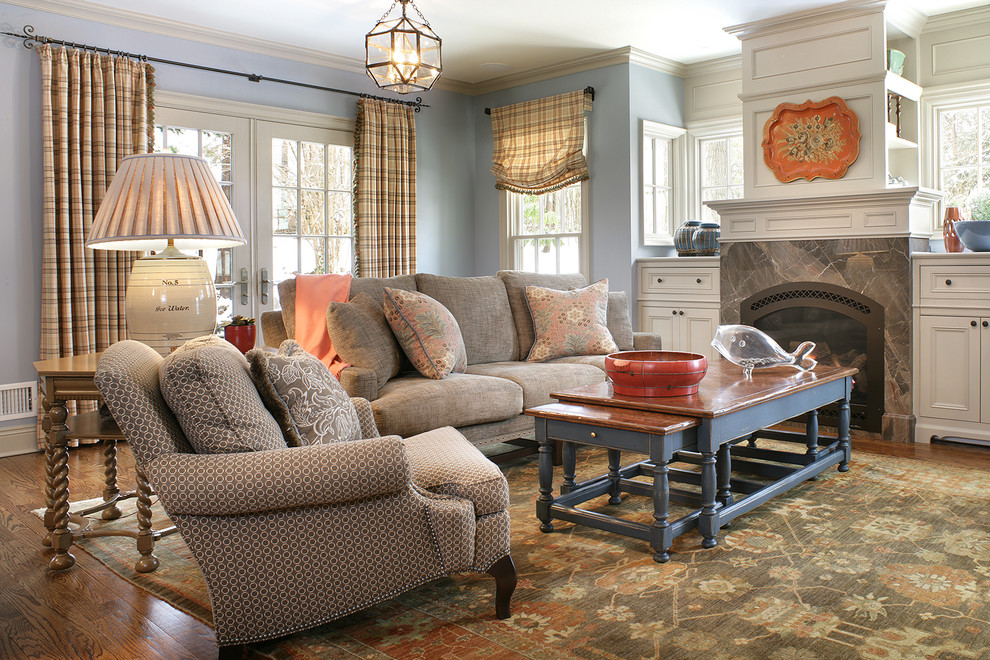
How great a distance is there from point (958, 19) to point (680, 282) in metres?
2.31

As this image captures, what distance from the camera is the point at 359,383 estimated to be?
338cm

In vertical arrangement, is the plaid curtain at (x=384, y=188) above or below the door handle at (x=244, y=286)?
above

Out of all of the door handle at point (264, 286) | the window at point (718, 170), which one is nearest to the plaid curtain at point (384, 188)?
the door handle at point (264, 286)

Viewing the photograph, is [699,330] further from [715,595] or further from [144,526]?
[144,526]

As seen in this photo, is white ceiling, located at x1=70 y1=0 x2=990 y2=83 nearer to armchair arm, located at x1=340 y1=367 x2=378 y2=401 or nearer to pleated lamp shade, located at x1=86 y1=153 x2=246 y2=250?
pleated lamp shade, located at x1=86 y1=153 x2=246 y2=250

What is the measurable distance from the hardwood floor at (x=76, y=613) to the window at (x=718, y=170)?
15.9 ft

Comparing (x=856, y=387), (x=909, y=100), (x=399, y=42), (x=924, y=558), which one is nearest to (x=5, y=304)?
(x=399, y=42)

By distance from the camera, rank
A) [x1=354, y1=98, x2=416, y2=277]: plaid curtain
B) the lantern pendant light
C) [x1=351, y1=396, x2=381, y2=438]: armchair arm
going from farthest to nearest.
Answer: [x1=354, y1=98, x2=416, y2=277]: plaid curtain, the lantern pendant light, [x1=351, y1=396, x2=381, y2=438]: armchair arm

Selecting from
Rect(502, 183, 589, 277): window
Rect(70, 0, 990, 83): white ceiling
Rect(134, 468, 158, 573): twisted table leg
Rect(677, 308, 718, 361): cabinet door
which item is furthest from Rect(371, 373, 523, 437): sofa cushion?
Rect(502, 183, 589, 277): window

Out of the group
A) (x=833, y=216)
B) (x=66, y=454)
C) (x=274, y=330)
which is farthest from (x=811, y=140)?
(x=66, y=454)

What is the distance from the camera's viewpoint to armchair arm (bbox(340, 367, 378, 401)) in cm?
338

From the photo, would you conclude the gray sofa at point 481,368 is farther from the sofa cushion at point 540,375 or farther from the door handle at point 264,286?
the door handle at point 264,286

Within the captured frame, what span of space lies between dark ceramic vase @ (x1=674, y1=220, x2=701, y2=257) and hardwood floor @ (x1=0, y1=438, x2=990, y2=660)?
14.1 feet

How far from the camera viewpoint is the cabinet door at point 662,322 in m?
5.66
